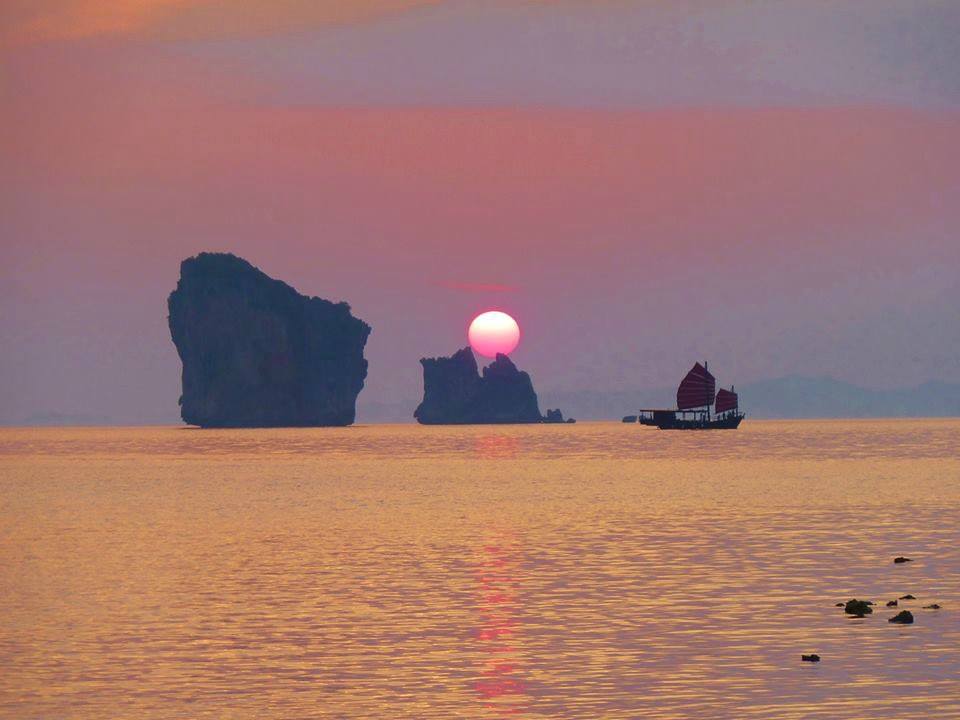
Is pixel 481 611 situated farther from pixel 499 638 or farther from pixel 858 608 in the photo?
pixel 858 608

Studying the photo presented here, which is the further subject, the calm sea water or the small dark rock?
the small dark rock

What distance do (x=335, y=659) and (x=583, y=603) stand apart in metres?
11.3

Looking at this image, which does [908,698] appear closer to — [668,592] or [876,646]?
[876,646]

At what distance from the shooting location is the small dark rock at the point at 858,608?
40969 millimetres

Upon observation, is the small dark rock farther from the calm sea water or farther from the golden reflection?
the golden reflection

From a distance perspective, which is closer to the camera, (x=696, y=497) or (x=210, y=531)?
(x=210, y=531)

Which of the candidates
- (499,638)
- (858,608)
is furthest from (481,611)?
(858,608)

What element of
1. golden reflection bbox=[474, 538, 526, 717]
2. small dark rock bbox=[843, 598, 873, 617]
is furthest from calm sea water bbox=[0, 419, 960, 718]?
small dark rock bbox=[843, 598, 873, 617]

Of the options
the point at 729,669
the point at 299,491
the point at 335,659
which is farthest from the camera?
the point at 299,491

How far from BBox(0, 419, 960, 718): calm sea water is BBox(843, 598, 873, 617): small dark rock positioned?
0.69 m

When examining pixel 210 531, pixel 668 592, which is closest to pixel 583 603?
pixel 668 592

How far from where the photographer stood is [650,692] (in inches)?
1192

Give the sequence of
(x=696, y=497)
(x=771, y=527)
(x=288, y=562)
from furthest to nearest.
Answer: (x=696, y=497) → (x=771, y=527) → (x=288, y=562)

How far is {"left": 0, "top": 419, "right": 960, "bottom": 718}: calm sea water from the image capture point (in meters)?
30.3
